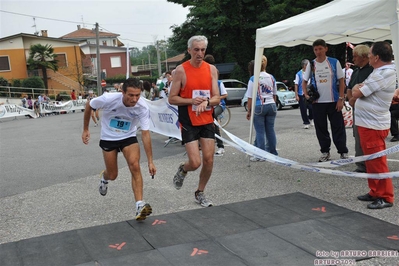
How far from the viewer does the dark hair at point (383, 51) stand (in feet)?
17.0

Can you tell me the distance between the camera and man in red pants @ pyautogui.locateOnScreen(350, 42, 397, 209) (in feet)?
17.1

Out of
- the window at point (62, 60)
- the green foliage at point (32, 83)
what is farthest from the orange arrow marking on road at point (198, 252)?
the window at point (62, 60)

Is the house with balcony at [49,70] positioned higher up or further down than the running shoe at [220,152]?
higher up

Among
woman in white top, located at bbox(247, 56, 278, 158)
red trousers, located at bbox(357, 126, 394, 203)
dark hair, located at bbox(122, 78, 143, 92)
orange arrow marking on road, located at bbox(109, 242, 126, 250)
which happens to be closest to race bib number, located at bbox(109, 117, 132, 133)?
dark hair, located at bbox(122, 78, 143, 92)

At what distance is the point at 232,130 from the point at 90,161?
546 cm

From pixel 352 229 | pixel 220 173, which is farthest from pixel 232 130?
pixel 352 229

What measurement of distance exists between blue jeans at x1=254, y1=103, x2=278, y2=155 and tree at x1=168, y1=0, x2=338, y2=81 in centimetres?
2384

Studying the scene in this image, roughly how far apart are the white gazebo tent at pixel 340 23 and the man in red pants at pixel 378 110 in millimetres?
185

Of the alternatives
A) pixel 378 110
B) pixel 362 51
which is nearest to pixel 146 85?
pixel 362 51

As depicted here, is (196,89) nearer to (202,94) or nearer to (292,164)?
(202,94)

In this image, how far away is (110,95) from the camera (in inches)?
211

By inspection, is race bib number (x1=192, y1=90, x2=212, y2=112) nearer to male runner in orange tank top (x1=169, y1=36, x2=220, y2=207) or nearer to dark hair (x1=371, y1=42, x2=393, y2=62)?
male runner in orange tank top (x1=169, y1=36, x2=220, y2=207)

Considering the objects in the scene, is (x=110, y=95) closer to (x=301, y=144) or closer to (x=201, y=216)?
(x=201, y=216)

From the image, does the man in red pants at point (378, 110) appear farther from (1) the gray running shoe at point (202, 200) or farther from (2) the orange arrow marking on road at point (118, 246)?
(2) the orange arrow marking on road at point (118, 246)
